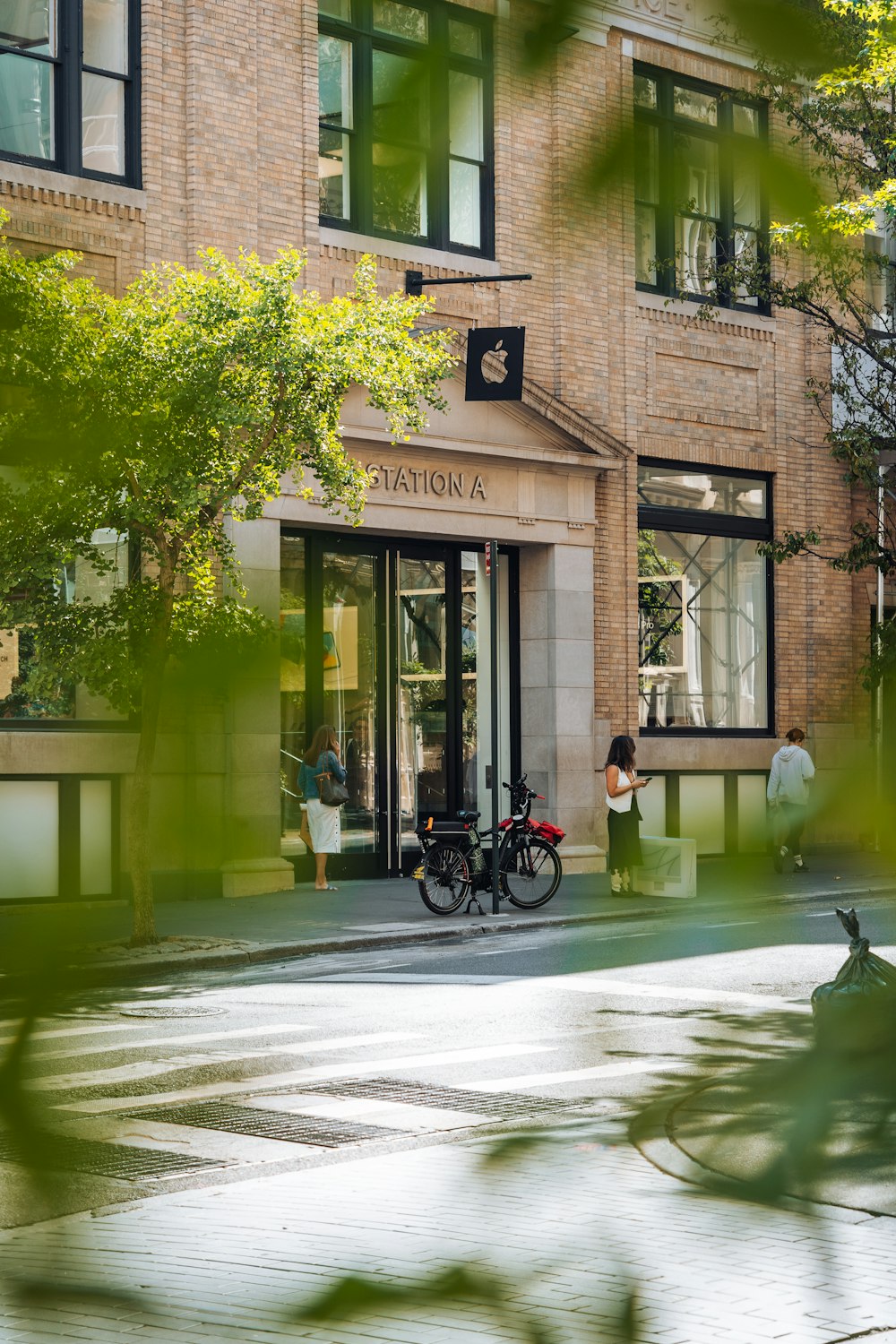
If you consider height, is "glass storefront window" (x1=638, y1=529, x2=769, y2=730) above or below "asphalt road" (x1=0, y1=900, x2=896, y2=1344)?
above

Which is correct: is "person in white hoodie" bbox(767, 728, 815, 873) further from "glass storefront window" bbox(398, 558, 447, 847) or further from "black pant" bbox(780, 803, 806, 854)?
"glass storefront window" bbox(398, 558, 447, 847)

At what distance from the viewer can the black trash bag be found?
6.15ft

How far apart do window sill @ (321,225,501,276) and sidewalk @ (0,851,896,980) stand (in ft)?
1.72

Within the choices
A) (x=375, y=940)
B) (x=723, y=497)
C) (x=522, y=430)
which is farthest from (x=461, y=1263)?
(x=522, y=430)

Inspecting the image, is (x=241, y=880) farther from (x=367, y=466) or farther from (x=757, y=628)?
(x=367, y=466)

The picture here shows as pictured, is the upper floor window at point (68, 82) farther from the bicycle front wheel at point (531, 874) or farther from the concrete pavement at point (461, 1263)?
the bicycle front wheel at point (531, 874)

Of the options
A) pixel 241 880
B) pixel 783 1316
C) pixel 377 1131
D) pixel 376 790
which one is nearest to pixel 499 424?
pixel 376 790

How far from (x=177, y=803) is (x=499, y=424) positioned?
1856cm

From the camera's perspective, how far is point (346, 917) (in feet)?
50.6

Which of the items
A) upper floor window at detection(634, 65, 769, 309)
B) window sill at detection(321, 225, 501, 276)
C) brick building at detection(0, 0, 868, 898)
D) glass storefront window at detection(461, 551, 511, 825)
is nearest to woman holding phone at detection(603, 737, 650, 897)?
glass storefront window at detection(461, 551, 511, 825)

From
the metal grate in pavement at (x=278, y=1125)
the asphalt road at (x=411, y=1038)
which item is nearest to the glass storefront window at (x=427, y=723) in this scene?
the asphalt road at (x=411, y=1038)

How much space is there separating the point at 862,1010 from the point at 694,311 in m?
0.85

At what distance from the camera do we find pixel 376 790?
19.7 meters

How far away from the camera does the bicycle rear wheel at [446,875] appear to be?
53.7ft
